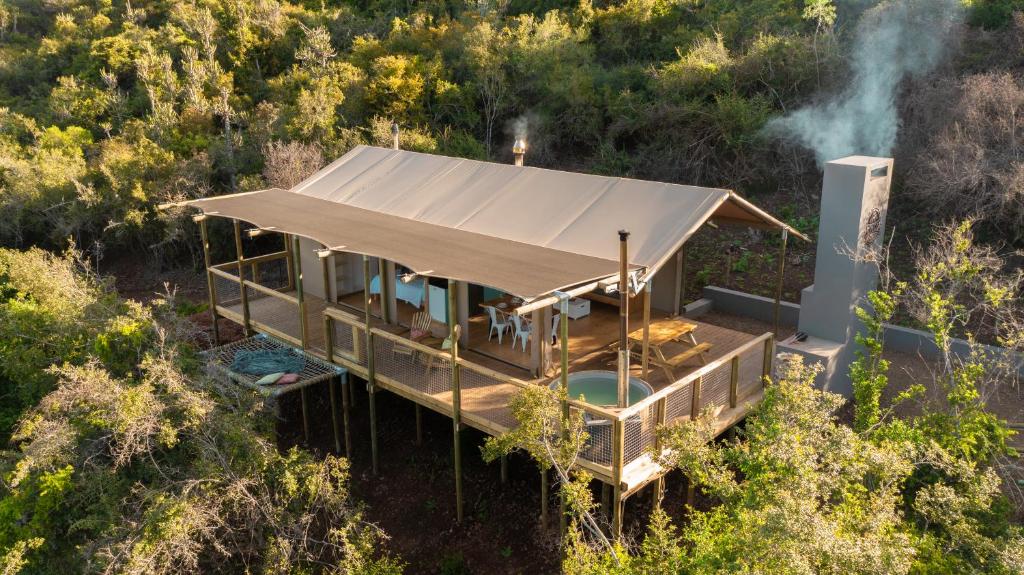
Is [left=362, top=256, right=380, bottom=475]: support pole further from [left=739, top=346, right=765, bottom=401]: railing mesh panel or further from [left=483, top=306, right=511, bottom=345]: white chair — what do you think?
[left=739, top=346, right=765, bottom=401]: railing mesh panel

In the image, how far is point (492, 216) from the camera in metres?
11.7

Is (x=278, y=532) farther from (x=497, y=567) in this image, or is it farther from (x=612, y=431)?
(x=612, y=431)

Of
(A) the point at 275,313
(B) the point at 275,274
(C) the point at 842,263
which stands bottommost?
(B) the point at 275,274

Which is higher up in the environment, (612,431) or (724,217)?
(724,217)

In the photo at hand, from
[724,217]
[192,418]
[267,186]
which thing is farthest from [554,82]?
[192,418]

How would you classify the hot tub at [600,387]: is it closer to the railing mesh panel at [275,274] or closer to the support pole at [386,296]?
the support pole at [386,296]

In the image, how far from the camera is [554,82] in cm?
2408

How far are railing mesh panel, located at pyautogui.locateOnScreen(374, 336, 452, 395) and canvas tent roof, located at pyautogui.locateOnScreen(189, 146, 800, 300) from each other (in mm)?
1527

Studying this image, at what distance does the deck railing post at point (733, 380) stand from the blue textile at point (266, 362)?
679cm

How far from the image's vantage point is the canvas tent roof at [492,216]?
944 centimetres

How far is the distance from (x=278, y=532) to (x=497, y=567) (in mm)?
2794

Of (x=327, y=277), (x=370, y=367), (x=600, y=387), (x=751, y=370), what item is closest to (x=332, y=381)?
(x=370, y=367)

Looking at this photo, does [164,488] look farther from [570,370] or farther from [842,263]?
[842,263]

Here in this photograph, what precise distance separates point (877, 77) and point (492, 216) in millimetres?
13417
